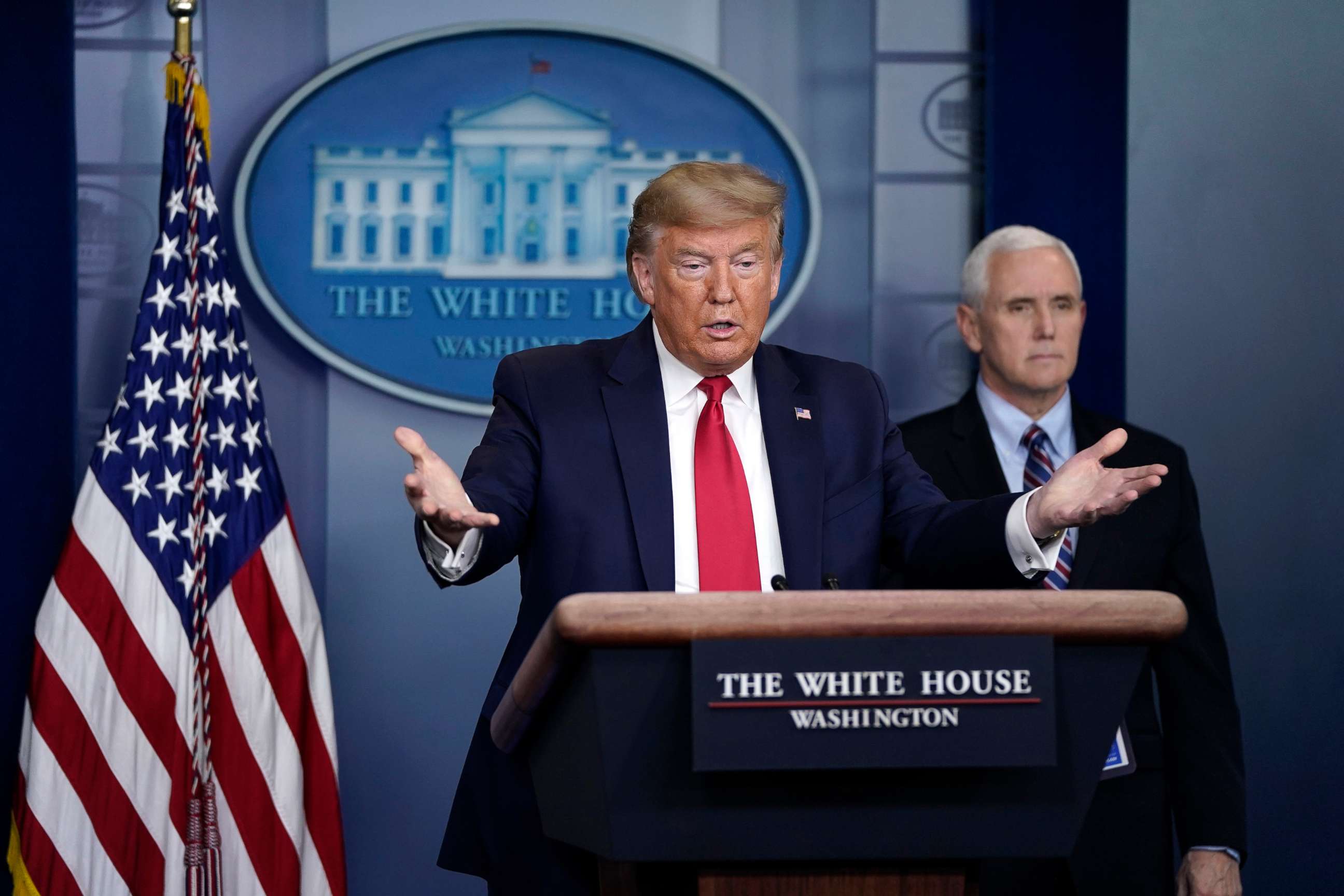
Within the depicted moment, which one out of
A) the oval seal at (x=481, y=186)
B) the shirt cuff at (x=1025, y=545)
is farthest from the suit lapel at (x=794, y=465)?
the oval seal at (x=481, y=186)

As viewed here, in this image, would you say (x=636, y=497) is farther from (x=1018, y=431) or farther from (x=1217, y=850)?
(x=1217, y=850)

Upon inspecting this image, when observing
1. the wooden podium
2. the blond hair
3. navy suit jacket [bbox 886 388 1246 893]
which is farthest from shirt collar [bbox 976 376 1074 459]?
the wooden podium

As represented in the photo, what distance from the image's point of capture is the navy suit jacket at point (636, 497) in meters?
1.72

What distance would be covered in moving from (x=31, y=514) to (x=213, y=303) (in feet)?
1.80

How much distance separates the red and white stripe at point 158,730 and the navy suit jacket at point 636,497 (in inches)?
40.6

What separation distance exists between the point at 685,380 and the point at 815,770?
85 cm

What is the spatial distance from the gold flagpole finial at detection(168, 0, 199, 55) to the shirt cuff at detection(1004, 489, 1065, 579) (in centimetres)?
203

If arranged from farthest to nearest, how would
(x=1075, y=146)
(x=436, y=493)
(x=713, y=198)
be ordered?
(x=1075, y=146)
(x=713, y=198)
(x=436, y=493)

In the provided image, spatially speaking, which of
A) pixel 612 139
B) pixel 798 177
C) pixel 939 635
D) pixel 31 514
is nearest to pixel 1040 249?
pixel 798 177

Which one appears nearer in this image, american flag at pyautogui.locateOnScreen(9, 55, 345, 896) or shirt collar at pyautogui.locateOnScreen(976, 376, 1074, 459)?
american flag at pyautogui.locateOnScreen(9, 55, 345, 896)

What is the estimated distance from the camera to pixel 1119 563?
2541 millimetres

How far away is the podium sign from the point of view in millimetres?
1113

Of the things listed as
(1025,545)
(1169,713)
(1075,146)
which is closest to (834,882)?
(1025,545)

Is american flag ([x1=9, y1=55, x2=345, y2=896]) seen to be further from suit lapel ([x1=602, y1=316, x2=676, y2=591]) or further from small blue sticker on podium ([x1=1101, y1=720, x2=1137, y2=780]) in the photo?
small blue sticker on podium ([x1=1101, y1=720, x2=1137, y2=780])
